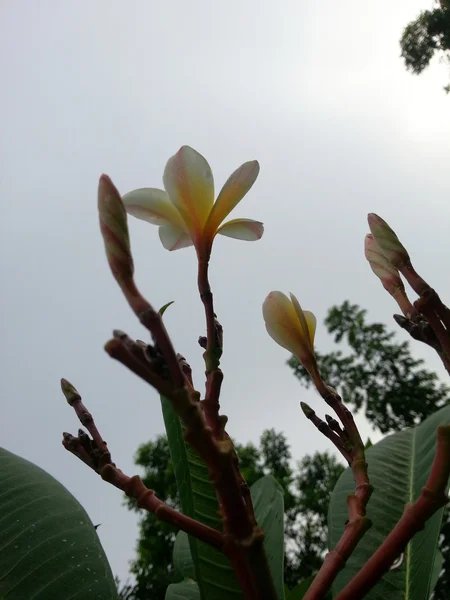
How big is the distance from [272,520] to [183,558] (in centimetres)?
26

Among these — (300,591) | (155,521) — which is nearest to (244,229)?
(300,591)

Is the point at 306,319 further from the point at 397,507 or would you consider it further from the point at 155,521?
the point at 155,521

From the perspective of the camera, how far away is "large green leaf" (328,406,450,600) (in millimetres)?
566

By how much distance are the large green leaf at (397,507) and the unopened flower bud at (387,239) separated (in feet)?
0.87

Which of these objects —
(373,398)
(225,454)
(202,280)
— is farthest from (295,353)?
(373,398)

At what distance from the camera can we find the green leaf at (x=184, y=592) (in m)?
0.72

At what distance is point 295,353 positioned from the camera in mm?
Result: 520

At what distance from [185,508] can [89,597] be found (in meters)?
0.12

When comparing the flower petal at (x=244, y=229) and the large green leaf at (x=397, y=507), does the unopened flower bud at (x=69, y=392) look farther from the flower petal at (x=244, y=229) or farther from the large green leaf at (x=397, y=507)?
the large green leaf at (x=397, y=507)

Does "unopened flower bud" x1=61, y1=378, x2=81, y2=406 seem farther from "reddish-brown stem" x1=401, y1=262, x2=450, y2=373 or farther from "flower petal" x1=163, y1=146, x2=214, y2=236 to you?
"reddish-brown stem" x1=401, y1=262, x2=450, y2=373

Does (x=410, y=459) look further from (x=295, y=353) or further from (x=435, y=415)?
(x=295, y=353)

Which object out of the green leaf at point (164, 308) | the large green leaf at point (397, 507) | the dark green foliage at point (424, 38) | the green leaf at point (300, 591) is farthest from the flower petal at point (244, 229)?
the dark green foliage at point (424, 38)

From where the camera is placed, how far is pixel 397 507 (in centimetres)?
64

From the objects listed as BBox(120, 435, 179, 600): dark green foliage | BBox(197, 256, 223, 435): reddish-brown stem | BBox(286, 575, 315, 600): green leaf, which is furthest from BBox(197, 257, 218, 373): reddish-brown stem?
BBox(120, 435, 179, 600): dark green foliage
